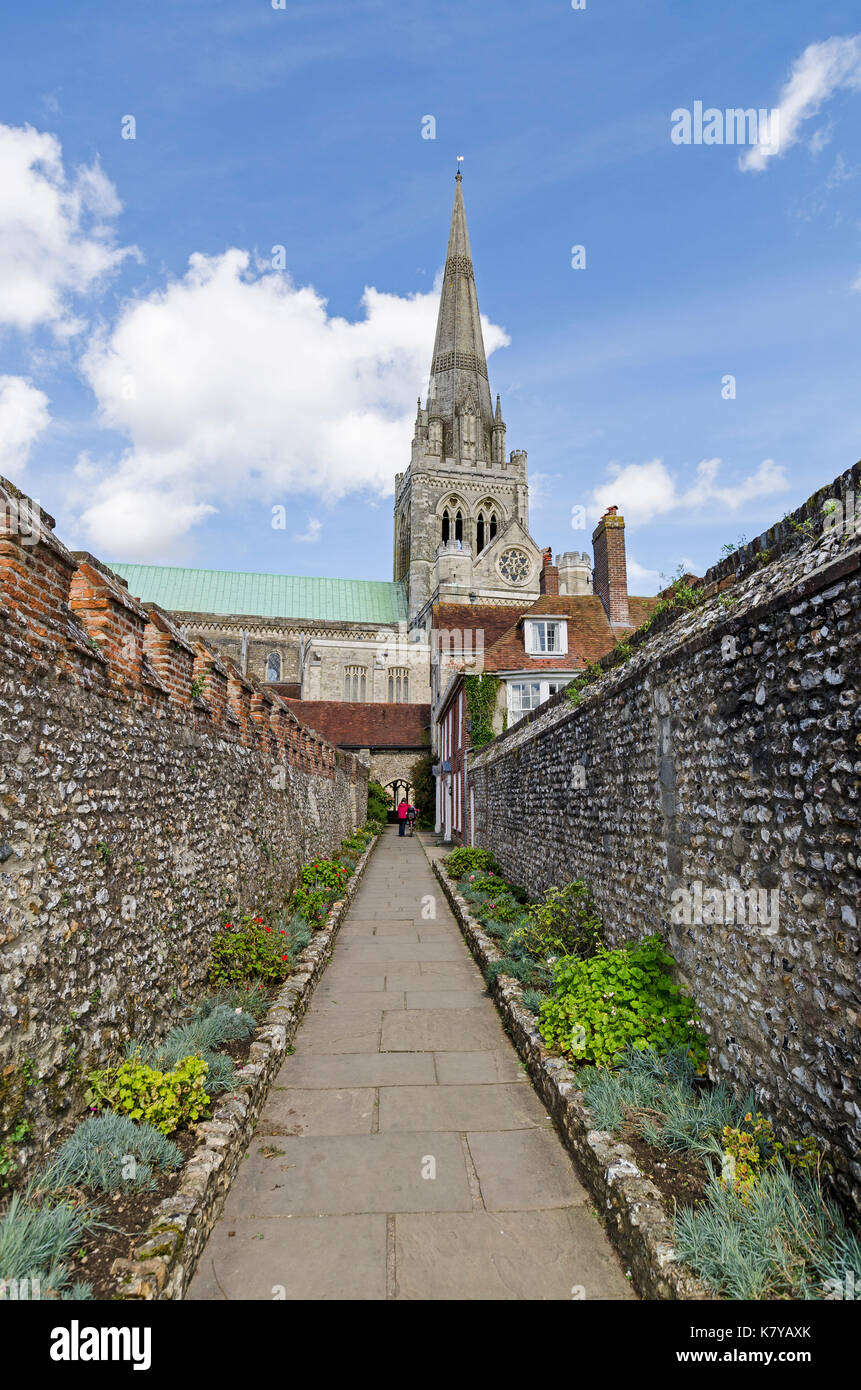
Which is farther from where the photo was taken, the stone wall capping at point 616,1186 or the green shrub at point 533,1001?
the green shrub at point 533,1001

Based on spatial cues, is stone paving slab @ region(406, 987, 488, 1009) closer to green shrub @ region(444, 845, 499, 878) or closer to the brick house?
green shrub @ region(444, 845, 499, 878)

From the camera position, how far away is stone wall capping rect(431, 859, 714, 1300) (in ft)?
9.50

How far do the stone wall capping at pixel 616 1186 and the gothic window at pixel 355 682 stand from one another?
46112 mm

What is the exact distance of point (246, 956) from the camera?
22.7ft

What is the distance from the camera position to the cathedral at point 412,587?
36.5 meters

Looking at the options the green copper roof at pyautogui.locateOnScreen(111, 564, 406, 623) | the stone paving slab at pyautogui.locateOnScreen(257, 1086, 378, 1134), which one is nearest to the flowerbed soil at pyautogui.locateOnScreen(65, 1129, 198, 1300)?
the stone paving slab at pyautogui.locateOnScreen(257, 1086, 378, 1134)

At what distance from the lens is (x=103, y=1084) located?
12.9ft

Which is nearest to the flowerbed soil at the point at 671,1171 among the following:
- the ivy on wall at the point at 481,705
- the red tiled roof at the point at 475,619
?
the ivy on wall at the point at 481,705

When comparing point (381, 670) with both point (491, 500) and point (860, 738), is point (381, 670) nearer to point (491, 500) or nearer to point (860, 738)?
point (491, 500)

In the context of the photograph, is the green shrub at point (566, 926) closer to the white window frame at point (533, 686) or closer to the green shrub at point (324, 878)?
the green shrub at point (324, 878)

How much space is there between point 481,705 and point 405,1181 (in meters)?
18.0

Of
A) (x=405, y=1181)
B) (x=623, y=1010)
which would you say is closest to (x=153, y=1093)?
(x=405, y=1181)
